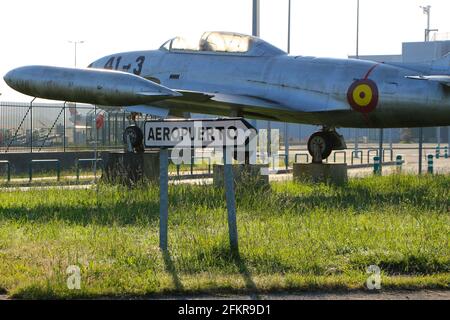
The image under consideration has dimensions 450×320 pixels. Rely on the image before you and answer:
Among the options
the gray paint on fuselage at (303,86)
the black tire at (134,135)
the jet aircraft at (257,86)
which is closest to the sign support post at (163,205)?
the jet aircraft at (257,86)

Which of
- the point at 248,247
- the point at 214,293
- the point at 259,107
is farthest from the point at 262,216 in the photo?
the point at 259,107

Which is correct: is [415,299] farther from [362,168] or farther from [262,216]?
[362,168]

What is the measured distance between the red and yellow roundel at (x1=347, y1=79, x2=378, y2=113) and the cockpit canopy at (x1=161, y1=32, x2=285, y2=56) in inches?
101

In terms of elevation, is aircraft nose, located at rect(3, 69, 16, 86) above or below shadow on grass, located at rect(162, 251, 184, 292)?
above

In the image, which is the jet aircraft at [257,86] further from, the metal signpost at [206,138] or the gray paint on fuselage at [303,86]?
the metal signpost at [206,138]

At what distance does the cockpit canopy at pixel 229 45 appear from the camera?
65.8ft

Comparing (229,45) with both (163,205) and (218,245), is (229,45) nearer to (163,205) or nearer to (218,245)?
(163,205)

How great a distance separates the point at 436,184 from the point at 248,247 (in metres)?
10.4

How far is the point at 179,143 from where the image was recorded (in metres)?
9.95

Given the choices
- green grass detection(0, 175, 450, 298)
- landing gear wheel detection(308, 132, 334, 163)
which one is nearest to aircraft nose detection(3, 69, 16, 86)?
green grass detection(0, 175, 450, 298)

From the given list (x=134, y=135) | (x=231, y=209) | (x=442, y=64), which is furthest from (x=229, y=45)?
(x=231, y=209)

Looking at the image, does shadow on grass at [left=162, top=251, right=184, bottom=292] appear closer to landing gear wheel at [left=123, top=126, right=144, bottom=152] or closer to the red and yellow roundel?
the red and yellow roundel

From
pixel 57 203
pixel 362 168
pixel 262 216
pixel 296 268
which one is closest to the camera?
pixel 296 268

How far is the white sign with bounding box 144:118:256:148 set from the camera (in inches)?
384
